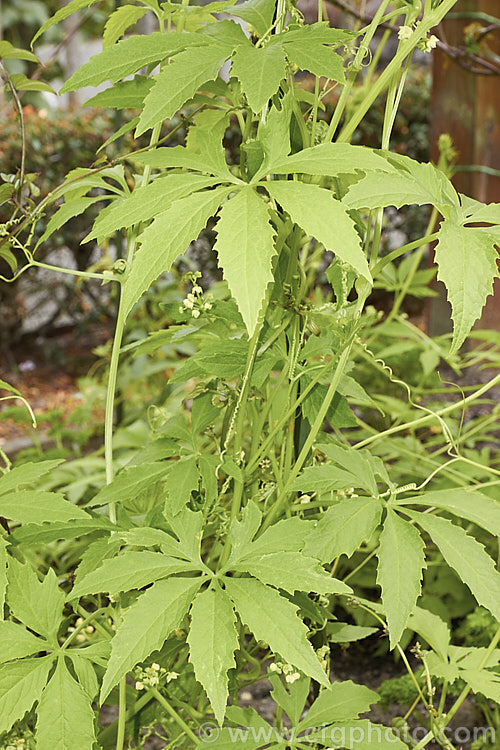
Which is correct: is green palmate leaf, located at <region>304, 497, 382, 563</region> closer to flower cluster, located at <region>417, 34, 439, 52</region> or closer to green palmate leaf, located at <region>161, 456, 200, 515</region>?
green palmate leaf, located at <region>161, 456, 200, 515</region>

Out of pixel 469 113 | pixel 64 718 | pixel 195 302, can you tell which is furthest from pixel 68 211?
pixel 469 113

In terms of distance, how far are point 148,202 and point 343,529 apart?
0.41 m

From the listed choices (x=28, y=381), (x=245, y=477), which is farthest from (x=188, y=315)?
(x=28, y=381)

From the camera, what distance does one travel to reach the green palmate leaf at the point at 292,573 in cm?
76

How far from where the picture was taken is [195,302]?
106cm

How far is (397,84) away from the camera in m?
0.97

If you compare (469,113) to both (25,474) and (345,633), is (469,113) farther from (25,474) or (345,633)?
(25,474)

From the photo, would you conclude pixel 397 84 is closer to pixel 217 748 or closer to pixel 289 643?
pixel 289 643

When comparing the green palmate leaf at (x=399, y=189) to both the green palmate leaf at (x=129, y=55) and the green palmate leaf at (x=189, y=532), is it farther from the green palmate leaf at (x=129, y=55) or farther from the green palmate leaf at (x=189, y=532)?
the green palmate leaf at (x=189, y=532)

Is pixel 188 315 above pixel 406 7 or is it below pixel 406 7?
below

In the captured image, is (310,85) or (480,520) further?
(310,85)

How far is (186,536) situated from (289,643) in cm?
18

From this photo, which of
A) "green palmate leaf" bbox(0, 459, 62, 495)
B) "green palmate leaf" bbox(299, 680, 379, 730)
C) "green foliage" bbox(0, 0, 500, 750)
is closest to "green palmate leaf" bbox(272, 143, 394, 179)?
"green foliage" bbox(0, 0, 500, 750)

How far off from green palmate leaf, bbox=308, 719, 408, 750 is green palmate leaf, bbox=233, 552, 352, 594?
0.30 m
